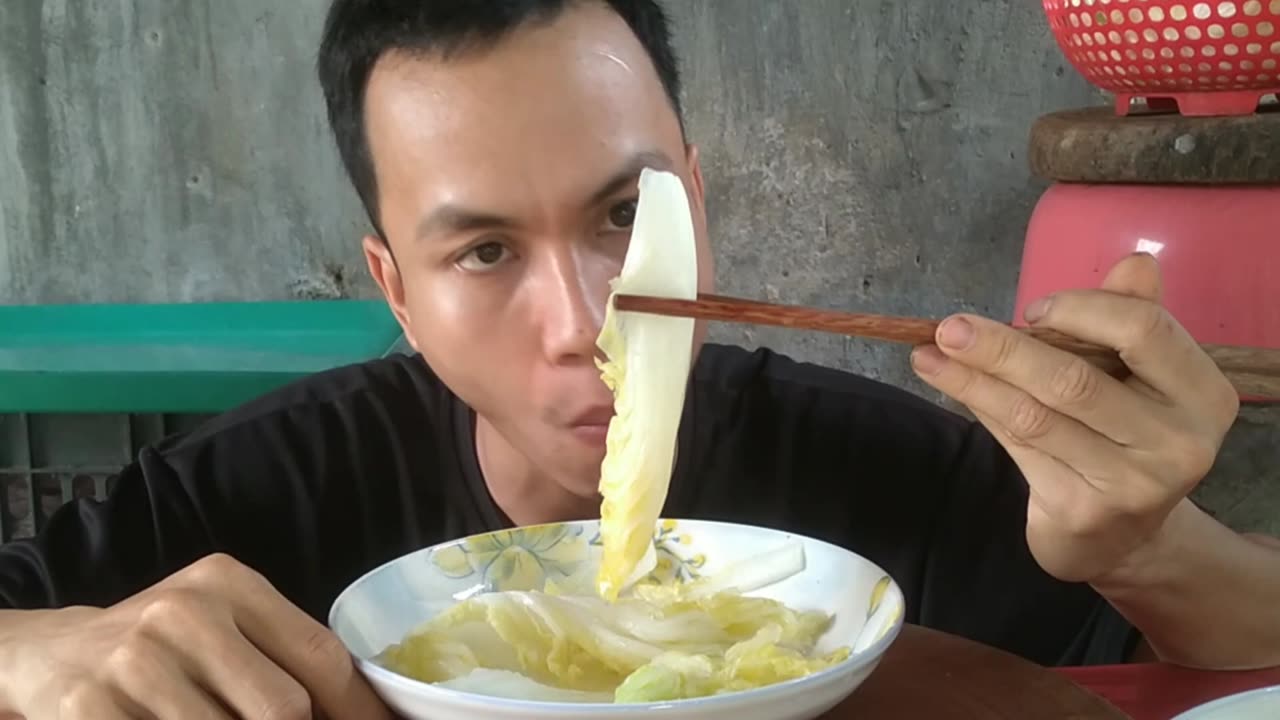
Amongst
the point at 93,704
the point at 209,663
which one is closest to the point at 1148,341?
the point at 209,663

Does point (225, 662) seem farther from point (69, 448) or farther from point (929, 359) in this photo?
point (69, 448)

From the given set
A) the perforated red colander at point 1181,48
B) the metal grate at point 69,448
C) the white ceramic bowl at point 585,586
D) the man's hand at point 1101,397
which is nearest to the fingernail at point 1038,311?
the man's hand at point 1101,397

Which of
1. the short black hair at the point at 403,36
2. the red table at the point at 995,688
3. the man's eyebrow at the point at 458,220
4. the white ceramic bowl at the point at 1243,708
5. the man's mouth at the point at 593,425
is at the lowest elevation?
the red table at the point at 995,688

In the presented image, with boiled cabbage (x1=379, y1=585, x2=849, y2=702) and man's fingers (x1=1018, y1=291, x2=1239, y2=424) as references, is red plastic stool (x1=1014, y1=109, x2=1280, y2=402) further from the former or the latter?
boiled cabbage (x1=379, y1=585, x2=849, y2=702)

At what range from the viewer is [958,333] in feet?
2.74

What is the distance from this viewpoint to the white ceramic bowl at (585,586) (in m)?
0.70

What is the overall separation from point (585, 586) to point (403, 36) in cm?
72

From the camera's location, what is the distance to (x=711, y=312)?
0.90 meters

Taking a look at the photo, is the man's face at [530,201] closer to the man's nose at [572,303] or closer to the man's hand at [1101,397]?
the man's nose at [572,303]

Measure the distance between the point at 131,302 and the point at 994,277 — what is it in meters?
2.06

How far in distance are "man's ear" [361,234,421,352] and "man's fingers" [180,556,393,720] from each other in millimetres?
597

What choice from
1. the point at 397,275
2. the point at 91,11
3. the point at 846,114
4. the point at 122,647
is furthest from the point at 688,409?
the point at 91,11

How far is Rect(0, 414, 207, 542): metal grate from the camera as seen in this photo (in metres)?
2.18

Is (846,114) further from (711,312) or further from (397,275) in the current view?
(711,312)
